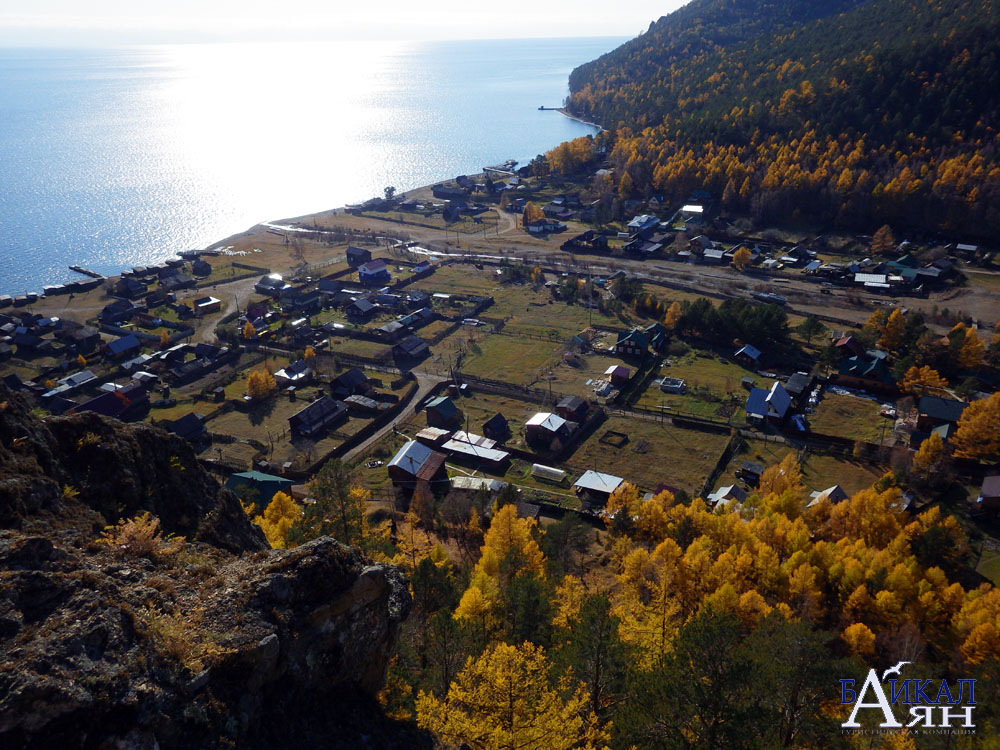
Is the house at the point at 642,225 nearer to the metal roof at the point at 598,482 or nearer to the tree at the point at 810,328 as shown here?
the tree at the point at 810,328

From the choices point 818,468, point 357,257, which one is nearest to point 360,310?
point 357,257

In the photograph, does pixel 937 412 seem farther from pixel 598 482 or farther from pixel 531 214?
pixel 531 214

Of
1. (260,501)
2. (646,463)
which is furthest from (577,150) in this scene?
(260,501)

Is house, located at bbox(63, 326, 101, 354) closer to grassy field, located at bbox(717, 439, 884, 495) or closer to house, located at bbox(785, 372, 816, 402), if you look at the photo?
grassy field, located at bbox(717, 439, 884, 495)

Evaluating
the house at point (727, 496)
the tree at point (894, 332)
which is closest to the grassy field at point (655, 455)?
the house at point (727, 496)

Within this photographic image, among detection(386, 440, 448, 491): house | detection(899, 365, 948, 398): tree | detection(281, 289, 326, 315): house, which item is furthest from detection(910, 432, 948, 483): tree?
detection(281, 289, 326, 315): house

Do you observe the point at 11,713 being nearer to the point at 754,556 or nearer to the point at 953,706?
the point at 953,706
